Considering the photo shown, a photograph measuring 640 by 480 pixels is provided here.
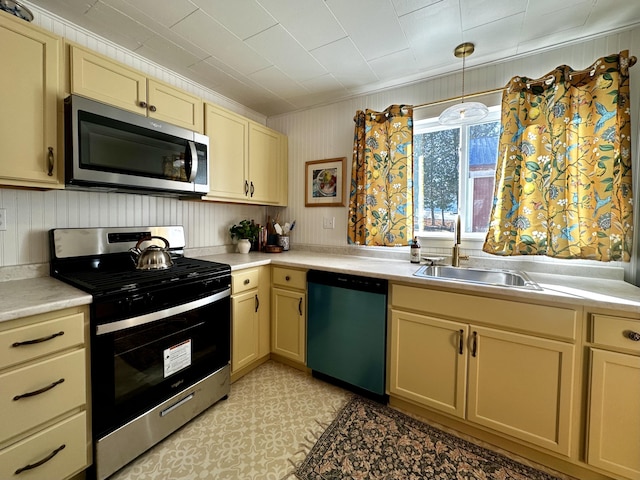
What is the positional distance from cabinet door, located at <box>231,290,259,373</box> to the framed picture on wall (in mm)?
1132

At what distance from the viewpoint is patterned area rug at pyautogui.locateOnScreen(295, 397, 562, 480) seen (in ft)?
4.47

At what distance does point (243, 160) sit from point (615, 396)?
9.02 feet

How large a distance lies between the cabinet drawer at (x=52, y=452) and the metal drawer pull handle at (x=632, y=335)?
8.02 feet

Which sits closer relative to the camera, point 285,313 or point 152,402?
point 152,402

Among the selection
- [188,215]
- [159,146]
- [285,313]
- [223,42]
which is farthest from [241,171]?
[285,313]

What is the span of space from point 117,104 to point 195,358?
A: 5.20 ft

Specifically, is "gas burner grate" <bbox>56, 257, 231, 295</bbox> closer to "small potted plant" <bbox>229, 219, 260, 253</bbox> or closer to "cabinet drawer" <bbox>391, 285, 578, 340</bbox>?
"small potted plant" <bbox>229, 219, 260, 253</bbox>

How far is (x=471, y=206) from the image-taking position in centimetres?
215

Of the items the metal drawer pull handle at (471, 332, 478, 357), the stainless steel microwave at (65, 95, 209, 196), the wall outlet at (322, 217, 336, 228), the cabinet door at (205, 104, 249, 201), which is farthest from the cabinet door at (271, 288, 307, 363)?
the metal drawer pull handle at (471, 332, 478, 357)

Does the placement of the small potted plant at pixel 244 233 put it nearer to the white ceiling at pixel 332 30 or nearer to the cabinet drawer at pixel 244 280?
the cabinet drawer at pixel 244 280

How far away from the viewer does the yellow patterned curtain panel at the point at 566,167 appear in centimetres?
156

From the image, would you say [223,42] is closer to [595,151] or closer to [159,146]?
[159,146]

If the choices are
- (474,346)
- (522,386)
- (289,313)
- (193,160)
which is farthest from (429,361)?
(193,160)

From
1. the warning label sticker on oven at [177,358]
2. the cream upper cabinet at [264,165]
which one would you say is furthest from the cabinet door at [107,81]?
the warning label sticker on oven at [177,358]
